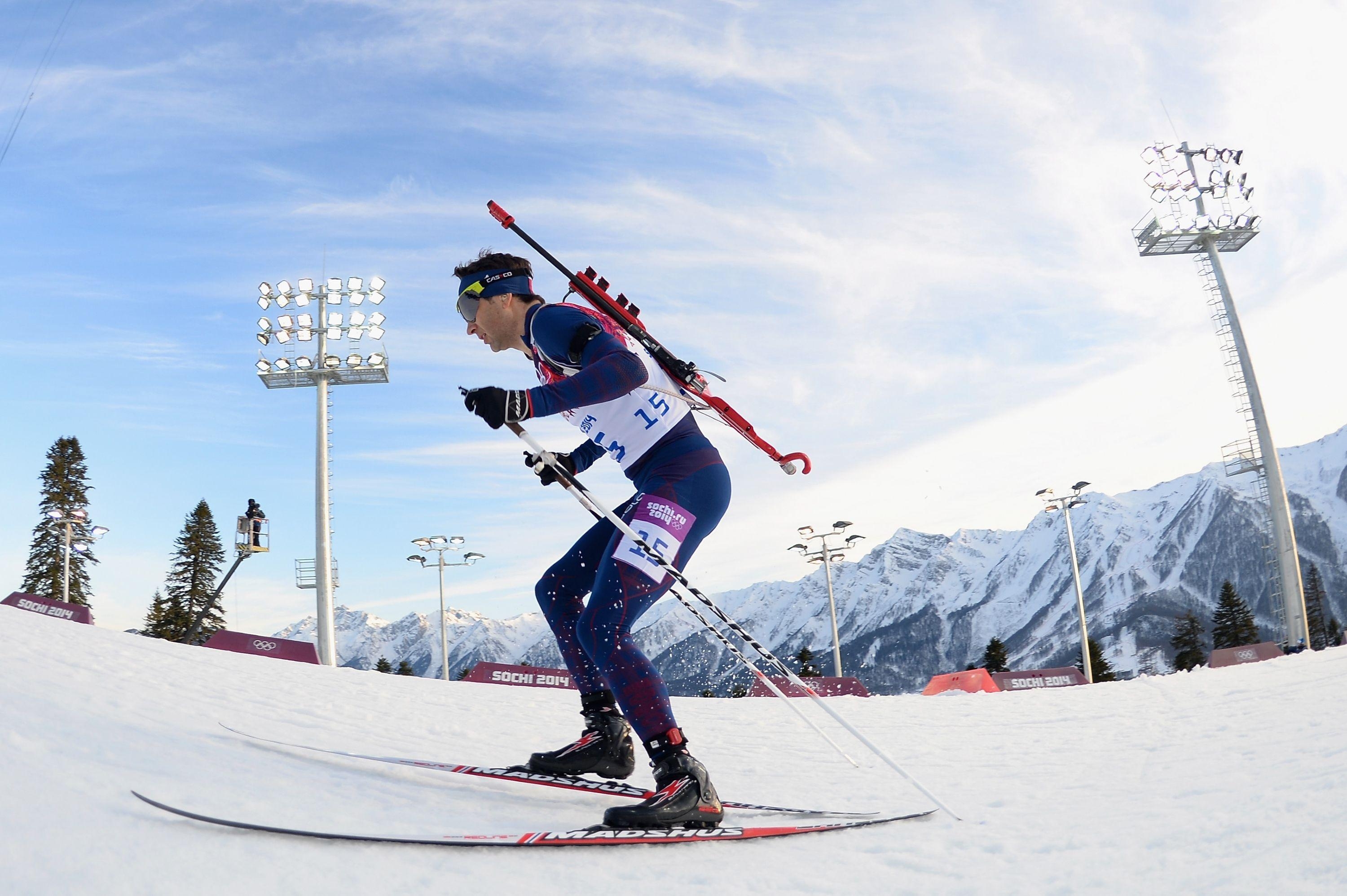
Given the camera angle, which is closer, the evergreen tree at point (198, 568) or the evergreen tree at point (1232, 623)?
the evergreen tree at point (198, 568)

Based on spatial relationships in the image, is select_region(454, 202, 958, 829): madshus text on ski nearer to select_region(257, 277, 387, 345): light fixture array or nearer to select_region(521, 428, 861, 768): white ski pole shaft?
select_region(521, 428, 861, 768): white ski pole shaft

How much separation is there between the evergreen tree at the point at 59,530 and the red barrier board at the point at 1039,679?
123 feet

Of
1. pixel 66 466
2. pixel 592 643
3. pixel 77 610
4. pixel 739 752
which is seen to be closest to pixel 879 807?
pixel 592 643

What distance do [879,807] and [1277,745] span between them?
1764mm

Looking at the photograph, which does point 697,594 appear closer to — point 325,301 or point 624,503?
point 624,503

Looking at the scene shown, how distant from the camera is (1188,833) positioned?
238 cm

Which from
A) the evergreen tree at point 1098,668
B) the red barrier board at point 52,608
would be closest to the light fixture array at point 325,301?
the red barrier board at point 52,608

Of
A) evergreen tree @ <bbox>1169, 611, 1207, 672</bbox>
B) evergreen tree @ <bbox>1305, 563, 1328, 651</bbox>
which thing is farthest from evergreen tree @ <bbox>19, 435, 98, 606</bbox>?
evergreen tree @ <bbox>1305, 563, 1328, 651</bbox>

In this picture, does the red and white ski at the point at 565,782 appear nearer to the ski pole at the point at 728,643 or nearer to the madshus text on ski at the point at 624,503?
the madshus text on ski at the point at 624,503

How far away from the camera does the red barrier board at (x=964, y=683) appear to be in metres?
16.5

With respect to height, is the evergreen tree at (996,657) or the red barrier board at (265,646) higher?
the red barrier board at (265,646)

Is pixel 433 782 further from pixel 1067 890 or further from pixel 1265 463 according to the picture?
pixel 1265 463

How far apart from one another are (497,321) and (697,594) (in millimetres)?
1318

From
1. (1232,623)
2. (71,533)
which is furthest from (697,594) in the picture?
(1232,623)
